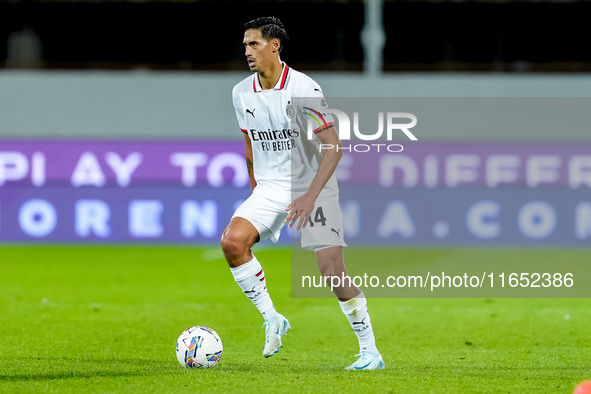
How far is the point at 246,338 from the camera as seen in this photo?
737 centimetres

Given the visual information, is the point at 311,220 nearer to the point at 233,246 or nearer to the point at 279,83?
the point at 233,246

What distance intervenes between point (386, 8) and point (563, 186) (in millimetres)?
6919

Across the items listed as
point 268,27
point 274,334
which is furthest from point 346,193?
point 274,334

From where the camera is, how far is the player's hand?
18.4 ft

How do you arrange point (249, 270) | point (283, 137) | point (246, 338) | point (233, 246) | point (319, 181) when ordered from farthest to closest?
point (246, 338), point (283, 137), point (249, 270), point (233, 246), point (319, 181)

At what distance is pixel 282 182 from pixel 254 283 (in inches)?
25.1

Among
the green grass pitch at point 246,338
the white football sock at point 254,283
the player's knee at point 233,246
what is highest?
the player's knee at point 233,246

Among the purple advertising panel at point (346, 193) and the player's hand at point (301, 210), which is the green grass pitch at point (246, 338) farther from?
the purple advertising panel at point (346, 193)

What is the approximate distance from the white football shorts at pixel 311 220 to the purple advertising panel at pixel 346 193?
7.97m

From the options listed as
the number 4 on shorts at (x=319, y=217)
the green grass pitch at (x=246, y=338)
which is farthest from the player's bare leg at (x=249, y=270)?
the number 4 on shorts at (x=319, y=217)

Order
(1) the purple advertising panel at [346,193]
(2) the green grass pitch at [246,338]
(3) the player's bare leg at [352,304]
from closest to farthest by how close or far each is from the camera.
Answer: (2) the green grass pitch at [246,338], (3) the player's bare leg at [352,304], (1) the purple advertising panel at [346,193]

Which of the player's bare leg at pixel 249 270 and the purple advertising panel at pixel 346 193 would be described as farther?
the purple advertising panel at pixel 346 193

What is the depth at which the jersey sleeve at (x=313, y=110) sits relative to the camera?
570cm

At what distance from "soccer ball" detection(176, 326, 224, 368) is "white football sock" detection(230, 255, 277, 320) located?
1.11 feet
